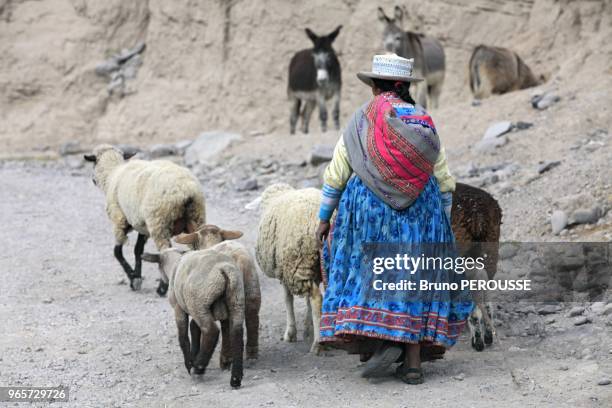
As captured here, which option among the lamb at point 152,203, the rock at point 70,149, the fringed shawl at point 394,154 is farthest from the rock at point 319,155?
the fringed shawl at point 394,154

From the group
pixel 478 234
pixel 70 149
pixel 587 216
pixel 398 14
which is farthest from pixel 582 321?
pixel 70 149

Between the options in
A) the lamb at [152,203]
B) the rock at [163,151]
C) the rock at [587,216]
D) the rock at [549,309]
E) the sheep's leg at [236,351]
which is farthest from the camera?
the rock at [163,151]

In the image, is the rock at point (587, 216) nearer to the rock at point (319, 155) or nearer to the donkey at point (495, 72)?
the rock at point (319, 155)

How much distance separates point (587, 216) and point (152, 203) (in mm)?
3968

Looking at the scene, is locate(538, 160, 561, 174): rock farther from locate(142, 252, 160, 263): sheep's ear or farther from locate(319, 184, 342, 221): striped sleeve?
locate(319, 184, 342, 221): striped sleeve

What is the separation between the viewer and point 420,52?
651 inches

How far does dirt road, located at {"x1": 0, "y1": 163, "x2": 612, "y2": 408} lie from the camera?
551cm

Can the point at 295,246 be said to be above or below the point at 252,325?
above

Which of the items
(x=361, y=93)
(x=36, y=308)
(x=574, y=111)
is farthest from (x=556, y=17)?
(x=36, y=308)

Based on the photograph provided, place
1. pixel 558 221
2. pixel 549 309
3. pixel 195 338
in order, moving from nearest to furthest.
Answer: pixel 195 338, pixel 549 309, pixel 558 221

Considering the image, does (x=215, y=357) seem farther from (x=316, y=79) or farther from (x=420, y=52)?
(x=420, y=52)

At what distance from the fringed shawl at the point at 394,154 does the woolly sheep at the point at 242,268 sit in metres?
1.09

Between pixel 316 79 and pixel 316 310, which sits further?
pixel 316 79

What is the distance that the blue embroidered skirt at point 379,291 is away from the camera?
562 centimetres
